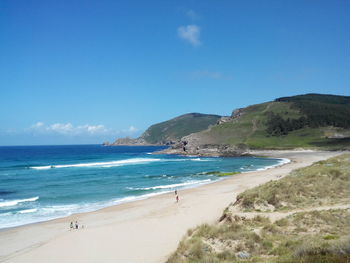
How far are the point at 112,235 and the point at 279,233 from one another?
11.0 m

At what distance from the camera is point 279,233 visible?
531 inches

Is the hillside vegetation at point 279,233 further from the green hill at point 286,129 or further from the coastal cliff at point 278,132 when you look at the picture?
the green hill at point 286,129

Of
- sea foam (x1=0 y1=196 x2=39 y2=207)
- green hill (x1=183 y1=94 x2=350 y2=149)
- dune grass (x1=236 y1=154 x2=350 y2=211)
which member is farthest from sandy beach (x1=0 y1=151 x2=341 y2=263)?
green hill (x1=183 y1=94 x2=350 y2=149)

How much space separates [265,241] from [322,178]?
16560 millimetres

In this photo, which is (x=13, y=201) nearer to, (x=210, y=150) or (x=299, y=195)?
(x=299, y=195)

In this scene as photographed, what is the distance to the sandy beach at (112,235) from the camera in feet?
50.5

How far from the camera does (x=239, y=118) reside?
541 feet

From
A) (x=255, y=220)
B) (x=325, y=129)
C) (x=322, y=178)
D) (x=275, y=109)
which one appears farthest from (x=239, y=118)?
(x=255, y=220)

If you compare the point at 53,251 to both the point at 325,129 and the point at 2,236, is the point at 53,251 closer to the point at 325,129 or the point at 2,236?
the point at 2,236

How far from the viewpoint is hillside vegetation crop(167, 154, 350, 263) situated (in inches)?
373

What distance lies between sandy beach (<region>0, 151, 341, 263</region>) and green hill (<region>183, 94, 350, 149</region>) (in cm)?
9977

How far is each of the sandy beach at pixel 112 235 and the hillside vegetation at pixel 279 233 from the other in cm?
224

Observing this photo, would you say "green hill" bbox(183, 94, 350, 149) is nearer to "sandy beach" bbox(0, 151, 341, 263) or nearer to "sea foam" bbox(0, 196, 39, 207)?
"sandy beach" bbox(0, 151, 341, 263)

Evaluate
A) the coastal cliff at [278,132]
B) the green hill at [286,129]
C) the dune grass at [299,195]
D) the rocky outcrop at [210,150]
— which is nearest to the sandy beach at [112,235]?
the dune grass at [299,195]
